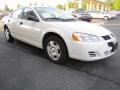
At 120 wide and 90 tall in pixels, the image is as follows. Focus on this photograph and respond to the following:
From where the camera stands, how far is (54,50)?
4.90 m

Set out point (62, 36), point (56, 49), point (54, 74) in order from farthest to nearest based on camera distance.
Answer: point (56, 49), point (62, 36), point (54, 74)

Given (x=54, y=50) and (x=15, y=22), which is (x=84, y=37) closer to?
(x=54, y=50)

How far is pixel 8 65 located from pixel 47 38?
1.23 metres

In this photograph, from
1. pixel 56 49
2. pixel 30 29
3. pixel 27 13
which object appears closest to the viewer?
pixel 56 49

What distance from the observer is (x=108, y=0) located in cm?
8969

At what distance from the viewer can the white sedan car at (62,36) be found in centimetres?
430

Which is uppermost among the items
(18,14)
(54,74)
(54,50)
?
(18,14)

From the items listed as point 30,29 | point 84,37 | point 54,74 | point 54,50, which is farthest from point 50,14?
point 54,74

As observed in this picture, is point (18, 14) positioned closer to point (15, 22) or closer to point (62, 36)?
point (15, 22)

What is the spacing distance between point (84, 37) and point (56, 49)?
34.9 inches

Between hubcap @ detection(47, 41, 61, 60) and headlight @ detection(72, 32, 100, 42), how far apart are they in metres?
0.63

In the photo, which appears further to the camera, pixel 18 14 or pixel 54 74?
pixel 18 14

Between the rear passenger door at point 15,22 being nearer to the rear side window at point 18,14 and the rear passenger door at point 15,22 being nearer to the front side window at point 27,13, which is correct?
the rear side window at point 18,14

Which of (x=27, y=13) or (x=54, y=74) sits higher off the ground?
(x=27, y=13)
